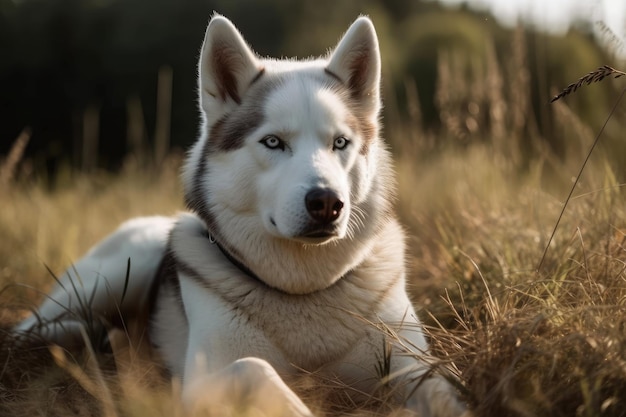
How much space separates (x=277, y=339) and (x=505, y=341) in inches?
37.6

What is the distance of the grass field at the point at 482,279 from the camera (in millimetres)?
2535

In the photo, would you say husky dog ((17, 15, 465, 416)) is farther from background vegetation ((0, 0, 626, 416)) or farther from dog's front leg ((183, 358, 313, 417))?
background vegetation ((0, 0, 626, 416))

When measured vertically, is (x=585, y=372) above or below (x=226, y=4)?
below

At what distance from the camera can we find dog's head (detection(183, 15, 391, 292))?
9.60ft

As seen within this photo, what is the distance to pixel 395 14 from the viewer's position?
1500 cm

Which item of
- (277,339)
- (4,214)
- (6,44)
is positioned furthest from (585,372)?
(6,44)

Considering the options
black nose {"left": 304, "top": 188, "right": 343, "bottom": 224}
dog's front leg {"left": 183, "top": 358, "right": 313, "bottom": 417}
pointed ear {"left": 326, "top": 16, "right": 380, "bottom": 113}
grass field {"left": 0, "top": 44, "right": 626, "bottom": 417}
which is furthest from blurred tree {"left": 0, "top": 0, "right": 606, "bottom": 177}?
dog's front leg {"left": 183, "top": 358, "right": 313, "bottom": 417}

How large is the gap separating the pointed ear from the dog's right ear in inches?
14.6

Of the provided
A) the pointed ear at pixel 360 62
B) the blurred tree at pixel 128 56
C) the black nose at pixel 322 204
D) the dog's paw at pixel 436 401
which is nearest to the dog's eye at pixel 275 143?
the black nose at pixel 322 204

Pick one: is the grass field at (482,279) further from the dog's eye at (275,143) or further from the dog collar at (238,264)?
the dog's eye at (275,143)

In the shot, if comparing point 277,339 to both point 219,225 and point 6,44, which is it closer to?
point 219,225

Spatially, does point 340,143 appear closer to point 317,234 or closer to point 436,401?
point 317,234

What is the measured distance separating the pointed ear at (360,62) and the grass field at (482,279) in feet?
3.03

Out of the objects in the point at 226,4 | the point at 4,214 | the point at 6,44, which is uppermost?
the point at 226,4
